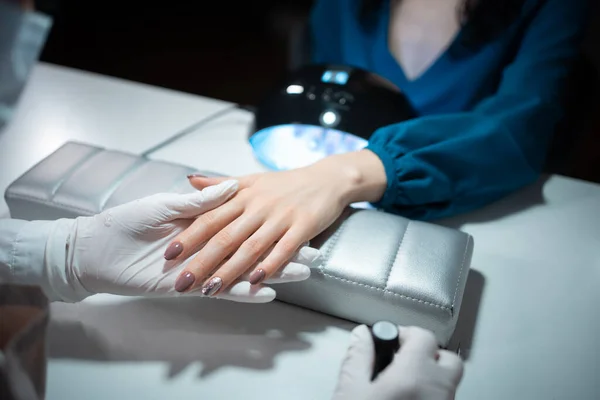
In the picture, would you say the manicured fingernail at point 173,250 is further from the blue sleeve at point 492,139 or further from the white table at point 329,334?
the blue sleeve at point 492,139

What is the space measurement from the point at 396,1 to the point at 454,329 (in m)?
0.76

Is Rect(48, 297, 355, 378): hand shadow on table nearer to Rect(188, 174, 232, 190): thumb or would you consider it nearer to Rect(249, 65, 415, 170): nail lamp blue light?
Rect(188, 174, 232, 190): thumb

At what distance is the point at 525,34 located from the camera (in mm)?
1052

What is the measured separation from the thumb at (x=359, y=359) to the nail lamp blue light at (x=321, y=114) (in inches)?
16.6

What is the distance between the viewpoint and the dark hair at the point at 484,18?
41.0 inches

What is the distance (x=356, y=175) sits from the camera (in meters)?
0.81

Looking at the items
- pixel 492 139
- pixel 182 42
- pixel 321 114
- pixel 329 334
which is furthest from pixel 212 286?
pixel 182 42

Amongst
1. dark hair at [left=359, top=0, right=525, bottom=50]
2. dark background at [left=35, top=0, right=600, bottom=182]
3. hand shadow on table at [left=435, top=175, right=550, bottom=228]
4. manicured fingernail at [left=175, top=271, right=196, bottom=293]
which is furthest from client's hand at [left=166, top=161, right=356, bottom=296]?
dark background at [left=35, top=0, right=600, bottom=182]

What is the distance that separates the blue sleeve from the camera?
2.80ft

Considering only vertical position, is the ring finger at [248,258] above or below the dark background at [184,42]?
above

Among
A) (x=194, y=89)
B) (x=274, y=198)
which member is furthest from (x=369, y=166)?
(x=194, y=89)

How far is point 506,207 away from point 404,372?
19.3 inches

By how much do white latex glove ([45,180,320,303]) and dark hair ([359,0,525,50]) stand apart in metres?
0.63

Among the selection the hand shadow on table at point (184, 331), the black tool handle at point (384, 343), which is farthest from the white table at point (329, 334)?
the black tool handle at point (384, 343)
